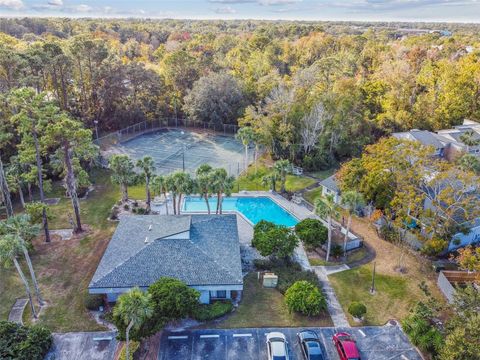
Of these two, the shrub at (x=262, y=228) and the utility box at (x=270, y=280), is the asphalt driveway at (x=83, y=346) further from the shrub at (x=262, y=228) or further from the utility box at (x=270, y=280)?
the shrub at (x=262, y=228)

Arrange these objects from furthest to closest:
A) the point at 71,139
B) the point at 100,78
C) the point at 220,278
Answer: the point at 100,78, the point at 71,139, the point at 220,278

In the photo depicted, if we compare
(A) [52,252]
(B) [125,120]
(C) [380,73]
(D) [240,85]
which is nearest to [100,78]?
(B) [125,120]

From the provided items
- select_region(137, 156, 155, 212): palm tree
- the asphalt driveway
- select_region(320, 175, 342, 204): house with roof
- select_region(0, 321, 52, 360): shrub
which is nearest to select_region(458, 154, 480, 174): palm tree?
select_region(320, 175, 342, 204): house with roof

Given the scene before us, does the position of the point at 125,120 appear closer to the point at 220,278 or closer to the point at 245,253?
the point at 245,253

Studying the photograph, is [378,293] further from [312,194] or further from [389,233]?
[312,194]

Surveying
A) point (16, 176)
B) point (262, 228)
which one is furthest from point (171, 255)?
point (16, 176)

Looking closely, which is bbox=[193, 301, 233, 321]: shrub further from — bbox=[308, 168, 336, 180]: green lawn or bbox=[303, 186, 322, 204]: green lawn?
bbox=[308, 168, 336, 180]: green lawn
